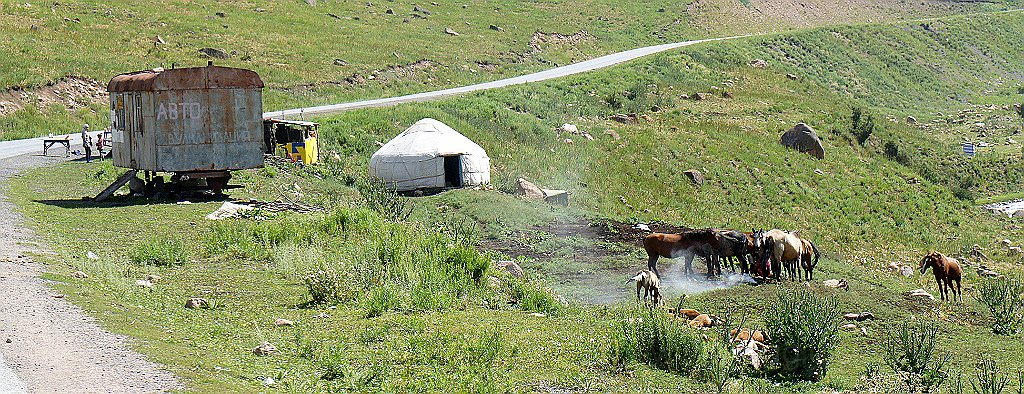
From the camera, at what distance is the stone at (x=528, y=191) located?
105 feet

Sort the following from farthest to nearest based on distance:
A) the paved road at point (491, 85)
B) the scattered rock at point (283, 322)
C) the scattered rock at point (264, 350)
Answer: the paved road at point (491, 85) < the scattered rock at point (283, 322) < the scattered rock at point (264, 350)

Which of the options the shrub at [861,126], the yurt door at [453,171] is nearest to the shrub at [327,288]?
the yurt door at [453,171]

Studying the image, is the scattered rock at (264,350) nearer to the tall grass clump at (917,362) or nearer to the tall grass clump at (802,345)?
the tall grass clump at (802,345)

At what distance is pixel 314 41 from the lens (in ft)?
200

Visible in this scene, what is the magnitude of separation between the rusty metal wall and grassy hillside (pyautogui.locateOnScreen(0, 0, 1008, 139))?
16.4m

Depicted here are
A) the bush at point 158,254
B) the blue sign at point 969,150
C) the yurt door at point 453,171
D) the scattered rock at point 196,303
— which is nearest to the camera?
the scattered rock at point 196,303

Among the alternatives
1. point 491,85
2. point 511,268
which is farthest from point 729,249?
point 491,85

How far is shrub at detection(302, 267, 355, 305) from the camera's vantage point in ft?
49.9

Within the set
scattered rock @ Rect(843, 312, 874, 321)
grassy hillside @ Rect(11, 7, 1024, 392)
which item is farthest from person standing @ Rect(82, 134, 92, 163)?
scattered rock @ Rect(843, 312, 874, 321)

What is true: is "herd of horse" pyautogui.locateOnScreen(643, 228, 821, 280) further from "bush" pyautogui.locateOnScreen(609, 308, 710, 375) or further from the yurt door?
the yurt door

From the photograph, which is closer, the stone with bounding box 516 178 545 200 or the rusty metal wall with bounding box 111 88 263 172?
the rusty metal wall with bounding box 111 88 263 172

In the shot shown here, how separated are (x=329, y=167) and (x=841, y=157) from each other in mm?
24018

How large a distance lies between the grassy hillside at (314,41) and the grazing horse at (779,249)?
92.7 feet

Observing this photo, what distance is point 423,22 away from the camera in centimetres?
7319
